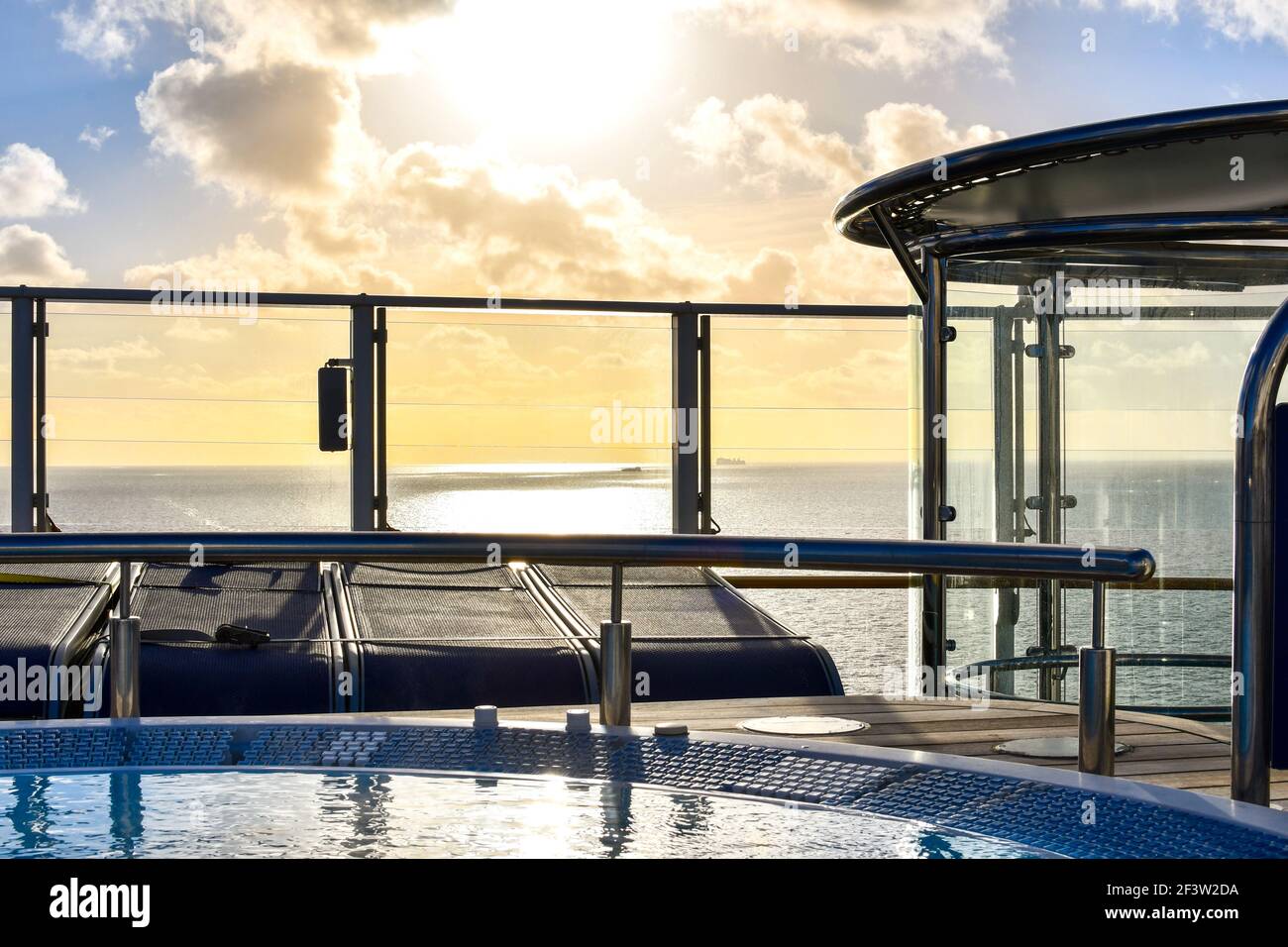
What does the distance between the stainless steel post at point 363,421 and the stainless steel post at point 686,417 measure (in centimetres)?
120

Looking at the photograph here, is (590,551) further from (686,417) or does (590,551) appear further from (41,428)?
(41,428)

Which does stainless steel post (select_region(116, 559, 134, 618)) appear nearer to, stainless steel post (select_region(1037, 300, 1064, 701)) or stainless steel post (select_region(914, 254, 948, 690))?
stainless steel post (select_region(914, 254, 948, 690))

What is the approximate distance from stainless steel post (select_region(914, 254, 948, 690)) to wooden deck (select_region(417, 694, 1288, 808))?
471 millimetres

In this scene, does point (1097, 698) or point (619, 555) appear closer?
point (1097, 698)

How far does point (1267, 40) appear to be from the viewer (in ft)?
21.6

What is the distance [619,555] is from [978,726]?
1573 millimetres

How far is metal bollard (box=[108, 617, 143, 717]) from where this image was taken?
2.26 meters

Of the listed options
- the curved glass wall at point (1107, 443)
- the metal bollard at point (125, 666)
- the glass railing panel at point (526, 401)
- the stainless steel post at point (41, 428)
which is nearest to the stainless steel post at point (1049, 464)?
the curved glass wall at point (1107, 443)

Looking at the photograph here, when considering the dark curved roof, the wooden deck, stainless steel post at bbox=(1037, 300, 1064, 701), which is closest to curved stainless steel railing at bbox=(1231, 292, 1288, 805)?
the wooden deck

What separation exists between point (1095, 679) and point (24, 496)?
4385 mm

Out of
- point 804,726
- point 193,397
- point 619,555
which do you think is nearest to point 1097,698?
point 619,555

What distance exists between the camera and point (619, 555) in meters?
2.16
